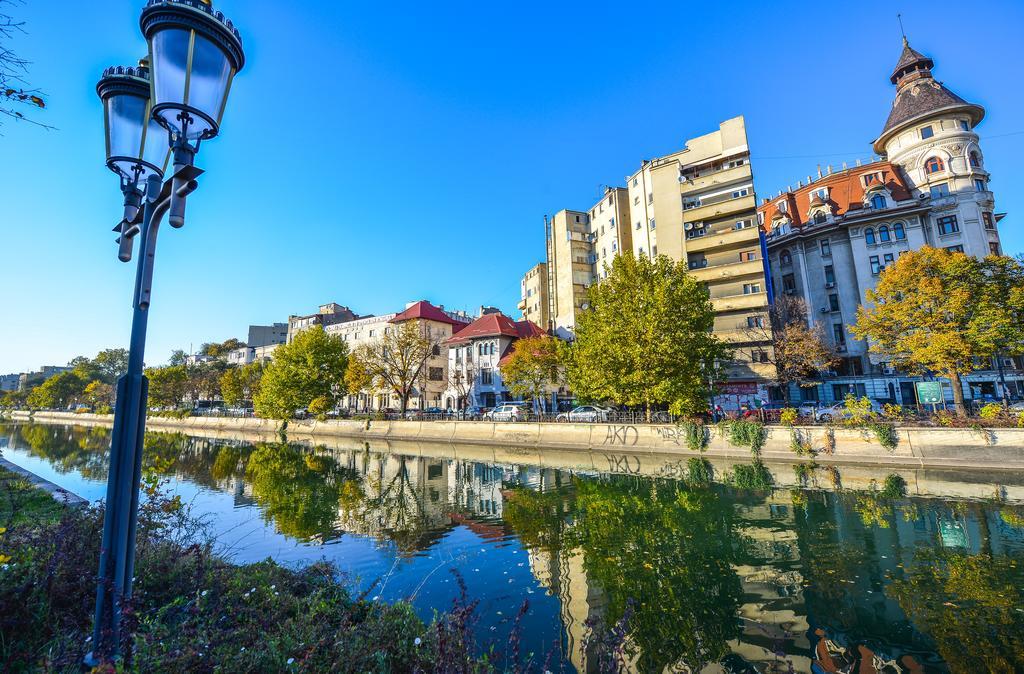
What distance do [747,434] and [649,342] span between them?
8.16 metres

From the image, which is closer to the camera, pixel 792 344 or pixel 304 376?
pixel 792 344

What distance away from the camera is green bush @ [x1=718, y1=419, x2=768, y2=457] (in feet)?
87.2

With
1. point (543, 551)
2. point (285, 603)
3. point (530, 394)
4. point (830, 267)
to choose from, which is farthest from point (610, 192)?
point (285, 603)

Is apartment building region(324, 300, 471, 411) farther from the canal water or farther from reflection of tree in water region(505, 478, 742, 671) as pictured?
reflection of tree in water region(505, 478, 742, 671)

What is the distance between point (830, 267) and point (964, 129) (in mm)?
16589

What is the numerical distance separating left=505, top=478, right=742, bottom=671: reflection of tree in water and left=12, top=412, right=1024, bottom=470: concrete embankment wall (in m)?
9.59

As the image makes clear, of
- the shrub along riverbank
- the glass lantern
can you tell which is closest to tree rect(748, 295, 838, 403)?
the shrub along riverbank

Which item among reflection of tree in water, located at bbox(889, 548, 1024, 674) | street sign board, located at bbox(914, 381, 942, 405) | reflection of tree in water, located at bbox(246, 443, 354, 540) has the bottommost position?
reflection of tree in water, located at bbox(889, 548, 1024, 674)

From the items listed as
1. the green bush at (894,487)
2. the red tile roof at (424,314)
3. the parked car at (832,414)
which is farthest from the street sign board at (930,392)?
the red tile roof at (424,314)

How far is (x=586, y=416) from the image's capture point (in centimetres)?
3628

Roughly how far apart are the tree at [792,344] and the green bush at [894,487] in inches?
604

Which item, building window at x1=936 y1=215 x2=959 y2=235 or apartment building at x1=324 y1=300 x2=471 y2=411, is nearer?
Answer: building window at x1=936 y1=215 x2=959 y2=235

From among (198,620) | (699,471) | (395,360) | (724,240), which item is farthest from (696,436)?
(395,360)

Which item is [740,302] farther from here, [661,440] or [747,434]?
[747,434]
